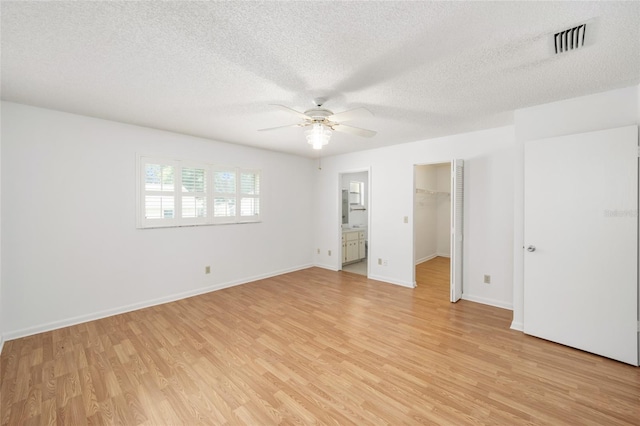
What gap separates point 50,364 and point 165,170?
2.50 m

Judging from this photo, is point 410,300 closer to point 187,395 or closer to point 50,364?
point 187,395

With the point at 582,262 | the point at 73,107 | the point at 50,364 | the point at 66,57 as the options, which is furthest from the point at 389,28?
the point at 50,364

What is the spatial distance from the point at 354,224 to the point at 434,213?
2.20 m

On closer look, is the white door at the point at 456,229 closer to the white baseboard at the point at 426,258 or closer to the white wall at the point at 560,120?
the white wall at the point at 560,120

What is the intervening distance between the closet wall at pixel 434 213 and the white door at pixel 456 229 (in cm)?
241

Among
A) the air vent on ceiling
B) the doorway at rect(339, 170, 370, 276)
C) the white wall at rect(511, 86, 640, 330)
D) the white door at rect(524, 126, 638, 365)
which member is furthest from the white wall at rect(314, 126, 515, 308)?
the air vent on ceiling

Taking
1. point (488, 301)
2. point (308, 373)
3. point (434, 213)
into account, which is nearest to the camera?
point (308, 373)

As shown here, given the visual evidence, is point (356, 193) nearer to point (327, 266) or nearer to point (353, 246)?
point (353, 246)

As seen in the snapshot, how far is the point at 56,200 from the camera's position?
9.89 ft

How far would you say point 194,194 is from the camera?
414 centimetres

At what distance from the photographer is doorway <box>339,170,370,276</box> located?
5.96 meters

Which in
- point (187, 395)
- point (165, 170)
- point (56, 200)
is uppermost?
point (165, 170)

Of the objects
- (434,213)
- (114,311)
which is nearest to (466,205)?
(434,213)

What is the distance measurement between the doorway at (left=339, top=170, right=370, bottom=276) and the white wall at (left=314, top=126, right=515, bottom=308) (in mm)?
362
